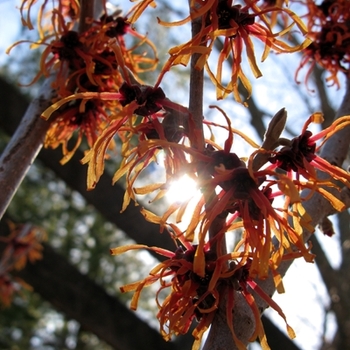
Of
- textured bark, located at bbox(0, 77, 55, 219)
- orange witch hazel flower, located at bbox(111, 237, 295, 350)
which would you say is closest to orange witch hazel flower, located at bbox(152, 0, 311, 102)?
orange witch hazel flower, located at bbox(111, 237, 295, 350)

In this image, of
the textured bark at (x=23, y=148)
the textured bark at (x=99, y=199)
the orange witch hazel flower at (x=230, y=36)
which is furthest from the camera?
the textured bark at (x=99, y=199)

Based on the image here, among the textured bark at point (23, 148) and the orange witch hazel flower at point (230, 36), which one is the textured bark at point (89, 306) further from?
the orange witch hazel flower at point (230, 36)

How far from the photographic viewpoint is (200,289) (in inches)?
27.3

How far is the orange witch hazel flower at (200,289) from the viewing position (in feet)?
2.19

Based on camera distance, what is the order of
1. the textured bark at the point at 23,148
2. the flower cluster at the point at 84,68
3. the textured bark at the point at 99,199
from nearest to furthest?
the textured bark at the point at 23,148 < the flower cluster at the point at 84,68 < the textured bark at the point at 99,199

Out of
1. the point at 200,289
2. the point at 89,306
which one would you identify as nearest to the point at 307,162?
the point at 200,289

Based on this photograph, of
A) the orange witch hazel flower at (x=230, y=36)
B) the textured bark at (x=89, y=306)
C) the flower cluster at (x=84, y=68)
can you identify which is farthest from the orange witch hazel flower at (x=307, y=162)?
the textured bark at (x=89, y=306)

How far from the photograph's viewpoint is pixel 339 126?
0.68 meters

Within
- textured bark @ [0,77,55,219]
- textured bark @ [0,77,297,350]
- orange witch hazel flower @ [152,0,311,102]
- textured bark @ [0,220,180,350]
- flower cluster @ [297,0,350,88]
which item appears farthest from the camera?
textured bark @ [0,220,180,350]

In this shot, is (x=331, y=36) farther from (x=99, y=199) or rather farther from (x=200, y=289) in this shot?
(x=99, y=199)

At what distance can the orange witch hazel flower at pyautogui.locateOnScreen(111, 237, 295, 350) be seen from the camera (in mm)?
667

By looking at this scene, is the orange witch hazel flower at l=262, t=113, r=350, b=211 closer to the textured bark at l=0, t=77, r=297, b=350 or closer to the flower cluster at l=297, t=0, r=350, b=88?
the flower cluster at l=297, t=0, r=350, b=88

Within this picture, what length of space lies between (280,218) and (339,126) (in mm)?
163

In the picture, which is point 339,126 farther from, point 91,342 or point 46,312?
point 91,342
